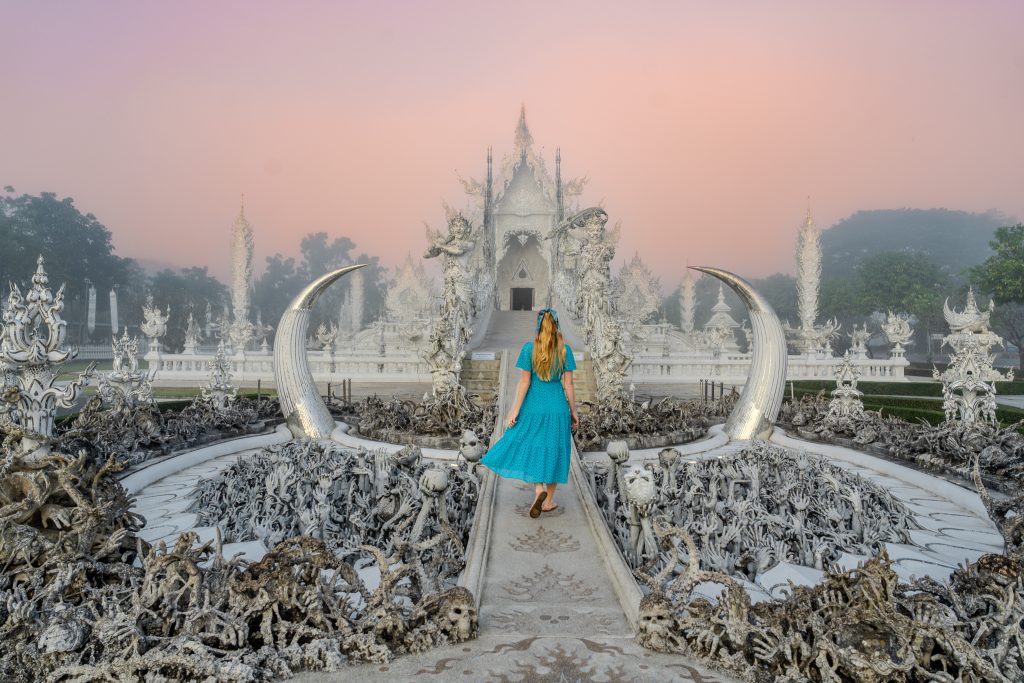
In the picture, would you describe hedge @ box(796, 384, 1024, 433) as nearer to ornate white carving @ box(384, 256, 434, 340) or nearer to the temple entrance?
the temple entrance

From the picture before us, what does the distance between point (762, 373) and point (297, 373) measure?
6.30 meters

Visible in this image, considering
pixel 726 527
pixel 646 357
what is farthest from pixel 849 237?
pixel 726 527

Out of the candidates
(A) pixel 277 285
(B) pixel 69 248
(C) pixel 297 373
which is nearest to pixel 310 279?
(A) pixel 277 285

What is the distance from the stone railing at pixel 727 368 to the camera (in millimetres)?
18734

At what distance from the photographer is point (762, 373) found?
8336mm

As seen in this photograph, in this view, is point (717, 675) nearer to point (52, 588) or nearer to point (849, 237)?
point (52, 588)

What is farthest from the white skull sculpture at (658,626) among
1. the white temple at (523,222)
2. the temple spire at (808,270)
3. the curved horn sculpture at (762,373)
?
the temple spire at (808,270)

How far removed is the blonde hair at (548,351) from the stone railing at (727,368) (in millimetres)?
13978

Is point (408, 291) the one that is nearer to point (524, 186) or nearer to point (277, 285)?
point (524, 186)

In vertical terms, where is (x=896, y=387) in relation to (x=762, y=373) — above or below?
below

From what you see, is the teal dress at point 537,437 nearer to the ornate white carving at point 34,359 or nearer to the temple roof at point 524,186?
the ornate white carving at point 34,359

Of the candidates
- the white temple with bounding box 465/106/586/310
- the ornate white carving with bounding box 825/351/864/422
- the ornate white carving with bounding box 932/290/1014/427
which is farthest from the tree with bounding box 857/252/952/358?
the ornate white carving with bounding box 932/290/1014/427

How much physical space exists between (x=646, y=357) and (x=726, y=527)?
15.3m

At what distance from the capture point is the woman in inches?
167
